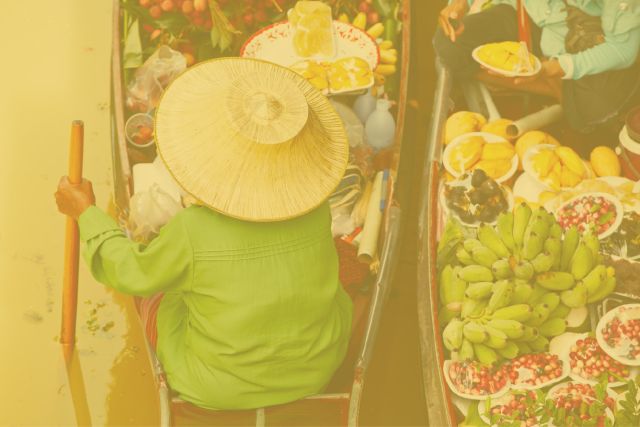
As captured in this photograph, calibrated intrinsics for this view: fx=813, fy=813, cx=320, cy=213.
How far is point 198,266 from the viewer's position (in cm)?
202

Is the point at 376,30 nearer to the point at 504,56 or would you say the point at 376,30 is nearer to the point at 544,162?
the point at 504,56

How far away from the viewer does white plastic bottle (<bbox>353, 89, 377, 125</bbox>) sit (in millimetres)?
3092

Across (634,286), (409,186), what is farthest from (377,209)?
(634,286)

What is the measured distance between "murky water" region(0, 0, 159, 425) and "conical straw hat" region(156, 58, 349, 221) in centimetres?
120

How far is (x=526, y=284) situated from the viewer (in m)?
2.51

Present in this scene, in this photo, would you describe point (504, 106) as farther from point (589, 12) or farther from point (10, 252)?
point (10, 252)

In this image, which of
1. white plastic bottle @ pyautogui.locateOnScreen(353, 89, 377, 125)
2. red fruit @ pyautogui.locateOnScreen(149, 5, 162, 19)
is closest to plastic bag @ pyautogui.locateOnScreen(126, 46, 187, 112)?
red fruit @ pyautogui.locateOnScreen(149, 5, 162, 19)

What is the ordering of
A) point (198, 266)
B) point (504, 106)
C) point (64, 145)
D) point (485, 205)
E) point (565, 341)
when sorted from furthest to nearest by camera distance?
1. point (64, 145)
2. point (504, 106)
3. point (485, 205)
4. point (565, 341)
5. point (198, 266)

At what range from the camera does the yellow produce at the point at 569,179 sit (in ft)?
9.00

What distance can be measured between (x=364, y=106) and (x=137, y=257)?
1.33 metres

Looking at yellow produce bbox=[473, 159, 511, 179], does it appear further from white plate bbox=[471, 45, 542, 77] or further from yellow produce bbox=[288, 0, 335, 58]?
yellow produce bbox=[288, 0, 335, 58]

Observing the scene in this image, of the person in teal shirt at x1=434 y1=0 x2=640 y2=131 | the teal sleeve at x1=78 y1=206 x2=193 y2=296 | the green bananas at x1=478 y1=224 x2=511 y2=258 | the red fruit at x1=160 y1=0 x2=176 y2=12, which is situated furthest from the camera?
the red fruit at x1=160 y1=0 x2=176 y2=12

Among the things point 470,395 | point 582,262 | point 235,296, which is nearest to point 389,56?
point 582,262

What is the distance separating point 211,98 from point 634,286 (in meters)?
1.44
